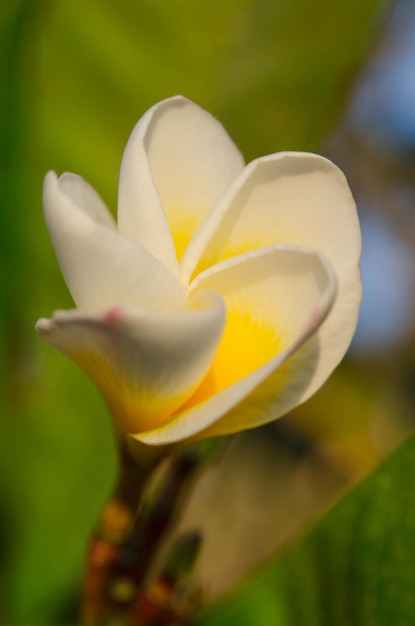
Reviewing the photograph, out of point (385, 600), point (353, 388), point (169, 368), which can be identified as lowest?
point (353, 388)

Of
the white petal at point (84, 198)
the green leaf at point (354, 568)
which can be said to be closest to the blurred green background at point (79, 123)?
the green leaf at point (354, 568)

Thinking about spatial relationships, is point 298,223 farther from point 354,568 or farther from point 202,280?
point 354,568

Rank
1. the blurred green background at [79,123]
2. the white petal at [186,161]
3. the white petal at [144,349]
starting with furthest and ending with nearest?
the blurred green background at [79,123] → the white petal at [186,161] → the white petal at [144,349]

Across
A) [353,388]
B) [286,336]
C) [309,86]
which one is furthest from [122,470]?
[353,388]

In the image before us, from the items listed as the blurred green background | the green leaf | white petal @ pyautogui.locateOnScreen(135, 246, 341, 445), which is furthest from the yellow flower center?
the blurred green background

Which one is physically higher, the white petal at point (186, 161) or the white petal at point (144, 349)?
the white petal at point (186, 161)

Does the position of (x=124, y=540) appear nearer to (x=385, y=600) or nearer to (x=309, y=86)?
(x=385, y=600)

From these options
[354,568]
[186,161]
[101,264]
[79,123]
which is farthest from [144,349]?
[79,123]

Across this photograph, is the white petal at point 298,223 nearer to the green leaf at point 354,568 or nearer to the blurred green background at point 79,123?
the green leaf at point 354,568
